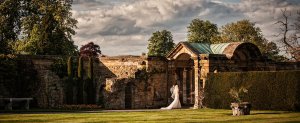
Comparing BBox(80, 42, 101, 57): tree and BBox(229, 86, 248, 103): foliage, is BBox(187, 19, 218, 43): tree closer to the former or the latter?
BBox(80, 42, 101, 57): tree

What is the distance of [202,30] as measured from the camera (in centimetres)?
6975

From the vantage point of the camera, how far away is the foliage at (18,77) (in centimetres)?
3475

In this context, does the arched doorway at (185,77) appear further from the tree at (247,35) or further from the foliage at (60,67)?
the tree at (247,35)

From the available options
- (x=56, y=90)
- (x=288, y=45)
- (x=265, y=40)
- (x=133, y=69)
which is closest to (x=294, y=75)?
(x=133, y=69)

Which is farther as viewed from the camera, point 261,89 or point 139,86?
point 139,86

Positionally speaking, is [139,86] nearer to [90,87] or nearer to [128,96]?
[128,96]

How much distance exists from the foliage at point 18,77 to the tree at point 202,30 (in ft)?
119

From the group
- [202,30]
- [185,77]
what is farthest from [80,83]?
[202,30]

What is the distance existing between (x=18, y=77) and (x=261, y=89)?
1871cm

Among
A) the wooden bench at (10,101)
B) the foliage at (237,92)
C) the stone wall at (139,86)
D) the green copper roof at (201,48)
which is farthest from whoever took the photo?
the green copper roof at (201,48)

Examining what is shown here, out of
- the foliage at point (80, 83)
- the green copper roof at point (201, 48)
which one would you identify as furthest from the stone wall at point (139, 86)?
the green copper roof at point (201, 48)

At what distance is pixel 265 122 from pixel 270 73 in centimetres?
945

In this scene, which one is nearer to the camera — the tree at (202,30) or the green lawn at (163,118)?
the green lawn at (163,118)

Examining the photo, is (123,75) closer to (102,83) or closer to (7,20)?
(102,83)
